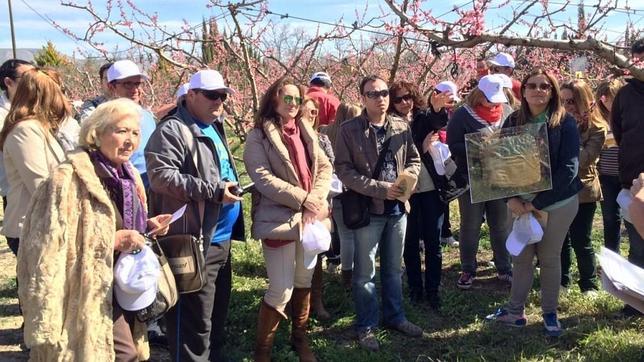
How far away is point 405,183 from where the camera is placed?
13.5ft

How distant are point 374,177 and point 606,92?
224 cm

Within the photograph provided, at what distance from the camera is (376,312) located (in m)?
4.28

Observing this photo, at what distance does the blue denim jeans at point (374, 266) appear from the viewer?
4.17 meters

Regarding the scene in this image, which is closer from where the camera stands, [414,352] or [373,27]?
[414,352]

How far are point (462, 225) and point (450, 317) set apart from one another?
0.92m

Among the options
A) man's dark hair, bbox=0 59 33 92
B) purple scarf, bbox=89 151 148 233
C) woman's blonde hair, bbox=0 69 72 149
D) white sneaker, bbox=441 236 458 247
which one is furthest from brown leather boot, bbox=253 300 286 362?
white sneaker, bbox=441 236 458 247

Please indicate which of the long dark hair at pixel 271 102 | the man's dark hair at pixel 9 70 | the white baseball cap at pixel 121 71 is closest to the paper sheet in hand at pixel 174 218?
the long dark hair at pixel 271 102

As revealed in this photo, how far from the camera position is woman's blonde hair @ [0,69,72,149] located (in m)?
3.55

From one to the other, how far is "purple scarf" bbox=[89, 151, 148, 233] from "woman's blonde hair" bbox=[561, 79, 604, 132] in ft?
11.7

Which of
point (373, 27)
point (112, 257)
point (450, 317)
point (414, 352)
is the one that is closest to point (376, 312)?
point (414, 352)

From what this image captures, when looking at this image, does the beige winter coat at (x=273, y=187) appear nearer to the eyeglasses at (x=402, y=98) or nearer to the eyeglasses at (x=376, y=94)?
the eyeglasses at (x=376, y=94)

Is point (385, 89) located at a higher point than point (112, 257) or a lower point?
higher

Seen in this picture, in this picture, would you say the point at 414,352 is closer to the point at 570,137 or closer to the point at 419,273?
the point at 419,273

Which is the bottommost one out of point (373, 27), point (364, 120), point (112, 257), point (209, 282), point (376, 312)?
point (376, 312)
